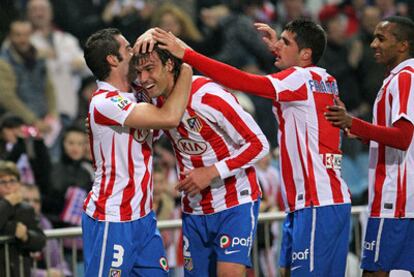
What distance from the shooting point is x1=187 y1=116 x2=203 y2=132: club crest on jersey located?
7934mm

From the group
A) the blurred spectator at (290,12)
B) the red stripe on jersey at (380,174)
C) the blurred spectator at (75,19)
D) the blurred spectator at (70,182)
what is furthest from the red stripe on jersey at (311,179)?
the blurred spectator at (290,12)

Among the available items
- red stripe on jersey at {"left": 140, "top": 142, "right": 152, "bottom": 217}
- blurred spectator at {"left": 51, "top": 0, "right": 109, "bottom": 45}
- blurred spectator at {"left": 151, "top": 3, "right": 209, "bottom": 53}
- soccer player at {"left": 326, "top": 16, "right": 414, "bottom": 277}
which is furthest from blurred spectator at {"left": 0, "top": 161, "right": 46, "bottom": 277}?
blurred spectator at {"left": 151, "top": 3, "right": 209, "bottom": 53}

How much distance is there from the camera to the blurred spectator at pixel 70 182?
1083cm

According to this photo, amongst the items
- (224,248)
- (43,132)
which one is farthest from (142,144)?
(43,132)

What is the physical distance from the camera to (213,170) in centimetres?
A: 784

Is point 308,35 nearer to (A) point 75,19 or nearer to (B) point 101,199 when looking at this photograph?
(B) point 101,199

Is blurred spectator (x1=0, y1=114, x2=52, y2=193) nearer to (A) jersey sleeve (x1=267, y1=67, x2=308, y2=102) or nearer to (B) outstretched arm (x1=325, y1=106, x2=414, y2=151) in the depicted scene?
(A) jersey sleeve (x1=267, y1=67, x2=308, y2=102)

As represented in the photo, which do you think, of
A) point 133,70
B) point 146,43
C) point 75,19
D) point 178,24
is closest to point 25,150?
point 75,19

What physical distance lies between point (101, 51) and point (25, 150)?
361 cm

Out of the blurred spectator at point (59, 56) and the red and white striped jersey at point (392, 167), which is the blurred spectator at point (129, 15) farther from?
the red and white striped jersey at point (392, 167)

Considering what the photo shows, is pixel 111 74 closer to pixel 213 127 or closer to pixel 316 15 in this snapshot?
pixel 213 127

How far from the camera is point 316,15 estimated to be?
52.8ft

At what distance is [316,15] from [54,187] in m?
6.14

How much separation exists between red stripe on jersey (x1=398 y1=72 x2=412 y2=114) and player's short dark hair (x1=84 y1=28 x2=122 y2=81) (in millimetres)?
1965
